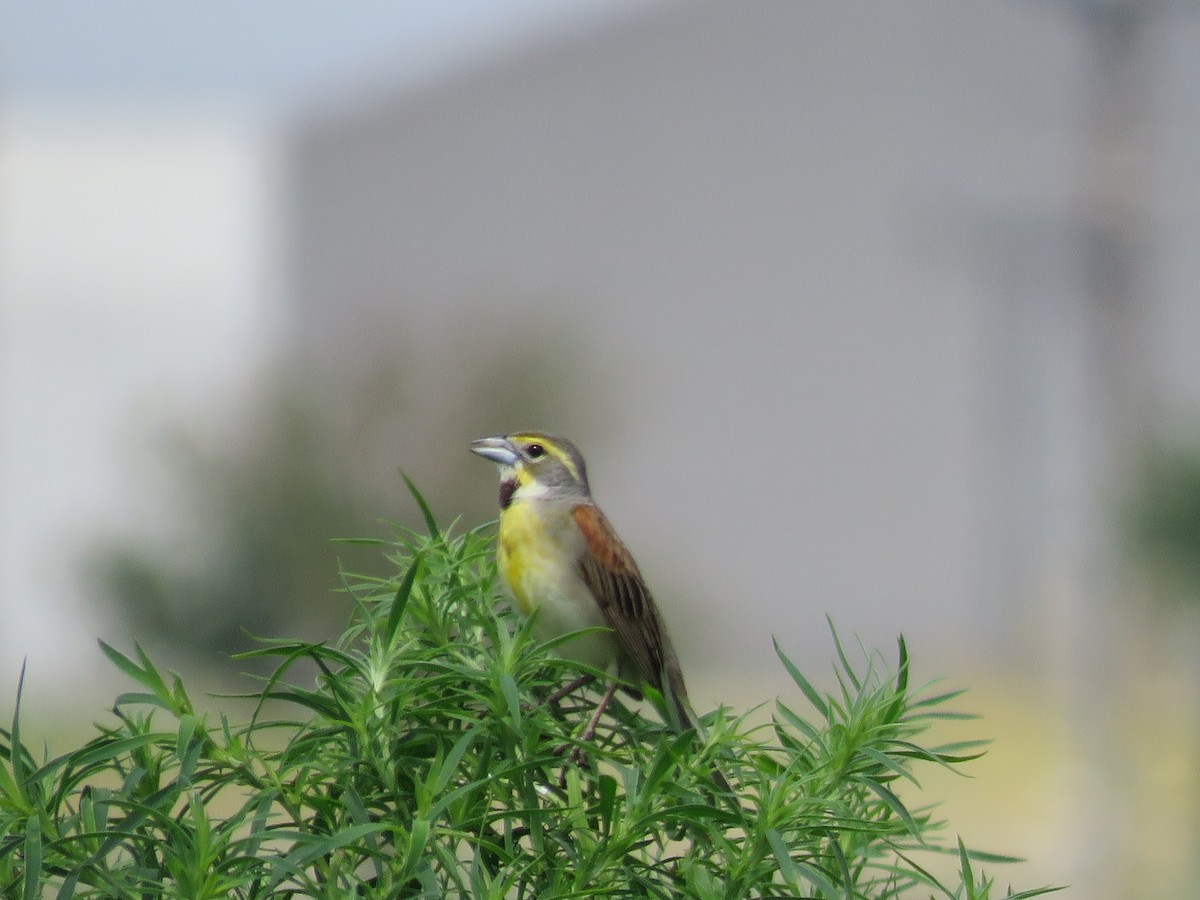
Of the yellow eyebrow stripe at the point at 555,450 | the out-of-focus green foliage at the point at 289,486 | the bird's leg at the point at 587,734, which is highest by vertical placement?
the yellow eyebrow stripe at the point at 555,450

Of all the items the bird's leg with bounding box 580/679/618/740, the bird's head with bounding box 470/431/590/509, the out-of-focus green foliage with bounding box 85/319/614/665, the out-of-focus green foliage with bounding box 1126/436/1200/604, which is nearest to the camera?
the bird's leg with bounding box 580/679/618/740

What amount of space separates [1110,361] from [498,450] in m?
9.26

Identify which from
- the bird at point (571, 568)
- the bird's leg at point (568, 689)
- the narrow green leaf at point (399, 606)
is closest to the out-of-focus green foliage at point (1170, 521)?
the bird at point (571, 568)

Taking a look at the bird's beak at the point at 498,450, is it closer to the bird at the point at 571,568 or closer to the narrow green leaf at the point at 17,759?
the bird at the point at 571,568

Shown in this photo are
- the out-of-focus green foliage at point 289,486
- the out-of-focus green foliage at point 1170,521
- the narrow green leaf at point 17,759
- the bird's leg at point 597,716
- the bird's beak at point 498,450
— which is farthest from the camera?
the out-of-focus green foliage at point 289,486

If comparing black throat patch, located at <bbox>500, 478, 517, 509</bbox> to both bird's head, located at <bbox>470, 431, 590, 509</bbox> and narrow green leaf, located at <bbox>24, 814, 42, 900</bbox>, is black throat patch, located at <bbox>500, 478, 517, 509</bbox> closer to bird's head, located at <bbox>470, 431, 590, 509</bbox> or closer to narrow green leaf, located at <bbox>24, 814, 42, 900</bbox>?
bird's head, located at <bbox>470, 431, 590, 509</bbox>

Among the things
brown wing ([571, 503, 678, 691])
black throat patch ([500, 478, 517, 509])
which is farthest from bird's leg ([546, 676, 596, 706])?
black throat patch ([500, 478, 517, 509])

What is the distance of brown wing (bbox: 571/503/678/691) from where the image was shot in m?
2.65

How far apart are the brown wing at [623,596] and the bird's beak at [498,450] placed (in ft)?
0.63

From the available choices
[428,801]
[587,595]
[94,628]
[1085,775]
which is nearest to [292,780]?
[428,801]

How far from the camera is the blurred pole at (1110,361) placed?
11.3 m

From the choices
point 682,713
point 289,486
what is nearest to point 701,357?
point 289,486

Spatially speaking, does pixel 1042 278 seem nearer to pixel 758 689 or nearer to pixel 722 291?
pixel 722 291

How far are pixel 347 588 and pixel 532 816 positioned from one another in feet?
1.32
